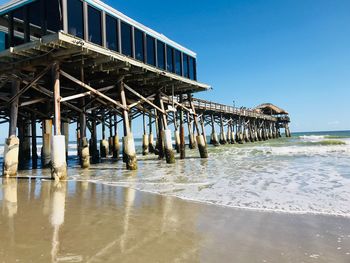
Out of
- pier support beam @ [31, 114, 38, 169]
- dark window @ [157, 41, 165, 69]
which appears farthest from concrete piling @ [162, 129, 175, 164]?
pier support beam @ [31, 114, 38, 169]

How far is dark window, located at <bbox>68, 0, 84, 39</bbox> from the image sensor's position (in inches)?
448

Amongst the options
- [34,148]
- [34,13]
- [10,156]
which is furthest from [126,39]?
[34,148]

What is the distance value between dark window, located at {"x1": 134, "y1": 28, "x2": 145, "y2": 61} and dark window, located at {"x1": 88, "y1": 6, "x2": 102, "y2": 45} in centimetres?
272

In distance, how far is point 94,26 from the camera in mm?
12602

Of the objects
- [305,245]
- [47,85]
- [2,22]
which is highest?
[2,22]

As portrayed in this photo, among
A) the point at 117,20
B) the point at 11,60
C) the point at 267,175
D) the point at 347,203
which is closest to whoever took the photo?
the point at 347,203

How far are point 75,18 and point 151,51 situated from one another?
545cm

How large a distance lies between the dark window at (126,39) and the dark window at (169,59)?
137 inches

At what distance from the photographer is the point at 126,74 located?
592 inches

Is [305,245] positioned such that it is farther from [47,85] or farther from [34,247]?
[47,85]

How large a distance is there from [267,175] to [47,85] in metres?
11.6

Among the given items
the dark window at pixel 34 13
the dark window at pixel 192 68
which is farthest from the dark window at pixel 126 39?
the dark window at pixel 192 68

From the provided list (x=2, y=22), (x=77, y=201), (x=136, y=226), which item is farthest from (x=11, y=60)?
(x=136, y=226)

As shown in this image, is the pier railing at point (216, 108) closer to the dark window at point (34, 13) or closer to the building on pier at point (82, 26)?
the building on pier at point (82, 26)
